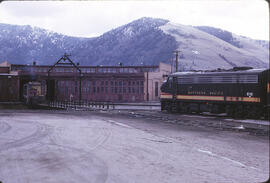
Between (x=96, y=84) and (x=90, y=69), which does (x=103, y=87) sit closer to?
(x=96, y=84)

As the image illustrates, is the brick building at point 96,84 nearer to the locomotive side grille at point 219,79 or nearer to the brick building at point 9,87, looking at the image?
the brick building at point 9,87

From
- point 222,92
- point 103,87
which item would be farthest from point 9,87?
point 222,92

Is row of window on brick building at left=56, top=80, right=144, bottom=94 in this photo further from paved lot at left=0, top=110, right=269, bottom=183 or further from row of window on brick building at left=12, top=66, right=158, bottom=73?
paved lot at left=0, top=110, right=269, bottom=183

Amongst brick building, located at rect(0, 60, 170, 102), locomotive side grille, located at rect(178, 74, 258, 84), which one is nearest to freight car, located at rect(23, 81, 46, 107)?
brick building, located at rect(0, 60, 170, 102)

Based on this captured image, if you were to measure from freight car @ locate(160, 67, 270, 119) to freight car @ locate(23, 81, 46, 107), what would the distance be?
76.6 ft

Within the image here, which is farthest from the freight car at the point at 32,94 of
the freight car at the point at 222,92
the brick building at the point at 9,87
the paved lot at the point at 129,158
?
the paved lot at the point at 129,158

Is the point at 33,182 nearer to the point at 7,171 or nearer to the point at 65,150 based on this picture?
the point at 7,171

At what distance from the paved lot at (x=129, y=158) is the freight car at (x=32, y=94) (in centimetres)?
3381

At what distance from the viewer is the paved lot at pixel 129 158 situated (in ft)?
27.5

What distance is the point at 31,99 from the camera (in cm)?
4750

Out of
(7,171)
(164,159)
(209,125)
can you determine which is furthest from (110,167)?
(209,125)

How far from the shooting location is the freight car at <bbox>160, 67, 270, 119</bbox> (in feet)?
87.2

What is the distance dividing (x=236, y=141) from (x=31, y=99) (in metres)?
38.2

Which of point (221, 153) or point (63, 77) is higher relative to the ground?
point (63, 77)
